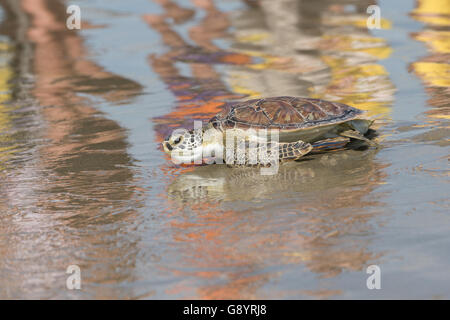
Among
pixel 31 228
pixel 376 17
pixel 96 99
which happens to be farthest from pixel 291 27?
pixel 31 228

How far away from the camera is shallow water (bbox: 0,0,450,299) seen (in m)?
3.94

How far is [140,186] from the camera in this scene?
5812mm

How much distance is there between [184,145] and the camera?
20.5 feet

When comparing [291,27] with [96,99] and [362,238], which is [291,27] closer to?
[96,99]

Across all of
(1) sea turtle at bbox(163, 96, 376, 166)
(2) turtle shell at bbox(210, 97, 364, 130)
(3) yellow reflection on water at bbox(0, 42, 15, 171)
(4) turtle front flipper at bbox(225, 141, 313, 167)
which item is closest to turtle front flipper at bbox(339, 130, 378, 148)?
(1) sea turtle at bbox(163, 96, 376, 166)

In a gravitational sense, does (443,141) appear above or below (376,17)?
below

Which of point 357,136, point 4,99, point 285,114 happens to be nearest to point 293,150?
point 285,114

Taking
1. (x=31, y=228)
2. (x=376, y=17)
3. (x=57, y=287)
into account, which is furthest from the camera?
(x=376, y=17)

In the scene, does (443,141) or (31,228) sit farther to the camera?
(443,141)

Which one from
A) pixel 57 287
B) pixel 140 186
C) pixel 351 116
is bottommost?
pixel 57 287

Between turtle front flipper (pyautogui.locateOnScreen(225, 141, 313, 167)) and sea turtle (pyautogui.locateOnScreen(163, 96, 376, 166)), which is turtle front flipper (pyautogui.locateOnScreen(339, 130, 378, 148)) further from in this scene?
turtle front flipper (pyautogui.locateOnScreen(225, 141, 313, 167))

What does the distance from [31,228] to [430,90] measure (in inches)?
221

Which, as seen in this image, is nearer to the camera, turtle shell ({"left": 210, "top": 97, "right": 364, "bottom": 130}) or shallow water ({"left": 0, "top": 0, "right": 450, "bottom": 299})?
shallow water ({"left": 0, "top": 0, "right": 450, "bottom": 299})

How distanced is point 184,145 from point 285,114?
1.10m
